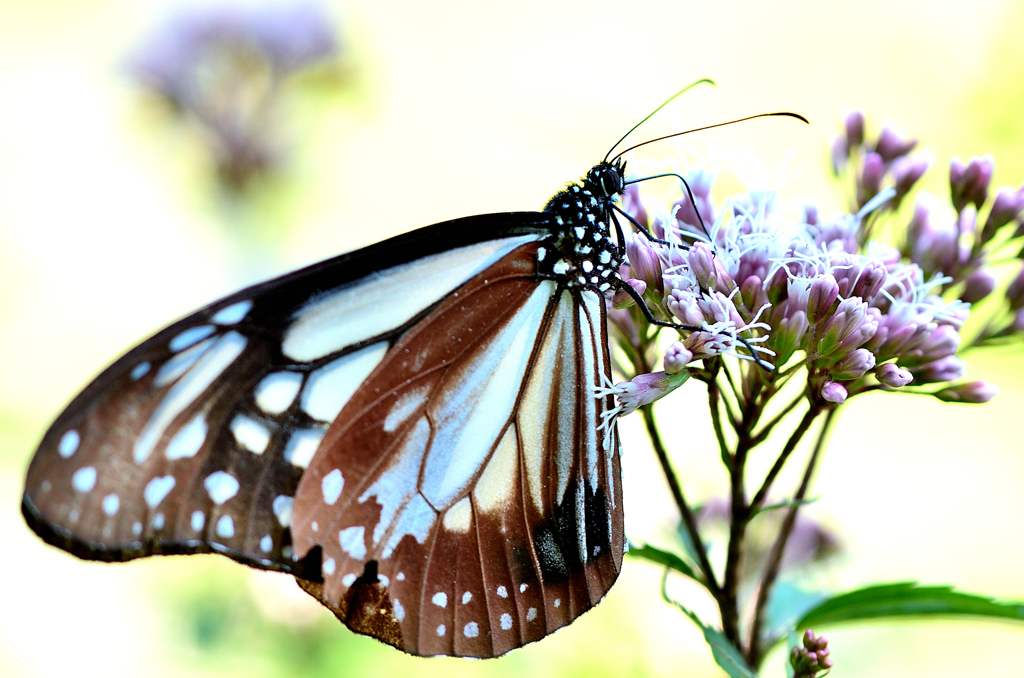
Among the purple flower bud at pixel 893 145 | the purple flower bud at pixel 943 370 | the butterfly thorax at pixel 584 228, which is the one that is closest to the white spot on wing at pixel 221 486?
the butterfly thorax at pixel 584 228

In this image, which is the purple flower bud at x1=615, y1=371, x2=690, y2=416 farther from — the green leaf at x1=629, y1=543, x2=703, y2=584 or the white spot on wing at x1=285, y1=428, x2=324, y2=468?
the white spot on wing at x1=285, y1=428, x2=324, y2=468

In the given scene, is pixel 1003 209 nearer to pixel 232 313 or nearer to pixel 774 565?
pixel 774 565

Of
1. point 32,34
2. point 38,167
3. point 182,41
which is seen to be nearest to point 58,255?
point 38,167

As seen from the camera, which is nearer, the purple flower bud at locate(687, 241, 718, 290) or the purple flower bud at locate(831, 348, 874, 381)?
the purple flower bud at locate(831, 348, 874, 381)

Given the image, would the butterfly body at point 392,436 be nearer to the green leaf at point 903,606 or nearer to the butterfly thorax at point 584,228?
the butterfly thorax at point 584,228

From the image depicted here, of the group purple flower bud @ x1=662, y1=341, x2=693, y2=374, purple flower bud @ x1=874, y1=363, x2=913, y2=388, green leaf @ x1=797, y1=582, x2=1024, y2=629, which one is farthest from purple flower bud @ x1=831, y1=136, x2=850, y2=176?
green leaf @ x1=797, y1=582, x2=1024, y2=629

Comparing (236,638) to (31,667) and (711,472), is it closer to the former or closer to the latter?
(711,472)
